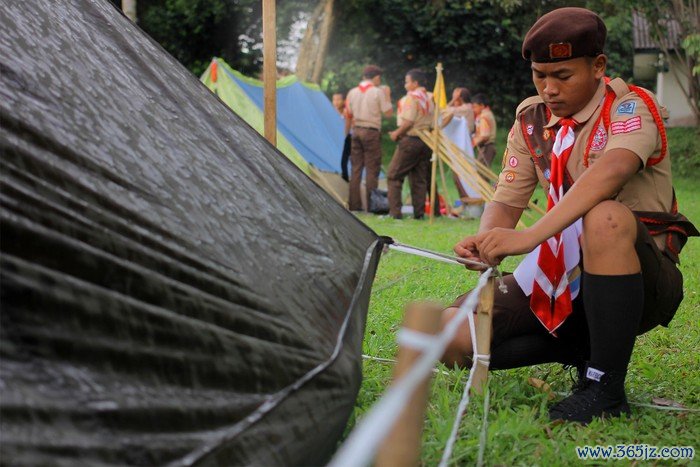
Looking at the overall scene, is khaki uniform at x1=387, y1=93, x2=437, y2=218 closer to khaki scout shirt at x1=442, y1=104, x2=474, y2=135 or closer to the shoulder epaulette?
khaki scout shirt at x1=442, y1=104, x2=474, y2=135

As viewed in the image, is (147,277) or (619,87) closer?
(147,277)

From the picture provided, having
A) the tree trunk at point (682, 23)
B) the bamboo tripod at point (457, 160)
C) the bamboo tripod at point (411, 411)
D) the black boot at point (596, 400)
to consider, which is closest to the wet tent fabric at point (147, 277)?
the bamboo tripod at point (411, 411)

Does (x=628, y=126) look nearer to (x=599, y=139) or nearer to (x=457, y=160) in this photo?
(x=599, y=139)

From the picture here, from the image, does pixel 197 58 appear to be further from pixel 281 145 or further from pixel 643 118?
pixel 643 118

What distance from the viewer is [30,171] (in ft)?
4.83

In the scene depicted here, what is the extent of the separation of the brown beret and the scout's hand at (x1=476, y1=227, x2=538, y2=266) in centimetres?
50

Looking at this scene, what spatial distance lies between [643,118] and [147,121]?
1280mm

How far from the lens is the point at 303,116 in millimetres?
11891

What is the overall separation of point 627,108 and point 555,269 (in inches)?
18.9

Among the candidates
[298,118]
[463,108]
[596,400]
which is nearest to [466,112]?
[463,108]

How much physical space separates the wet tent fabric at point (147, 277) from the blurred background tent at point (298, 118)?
26.1 ft

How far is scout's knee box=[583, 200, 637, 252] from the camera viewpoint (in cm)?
216

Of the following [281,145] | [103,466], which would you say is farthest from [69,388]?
[281,145]

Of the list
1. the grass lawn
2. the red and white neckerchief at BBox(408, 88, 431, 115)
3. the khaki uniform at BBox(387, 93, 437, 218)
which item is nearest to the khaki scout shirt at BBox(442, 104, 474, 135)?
the khaki uniform at BBox(387, 93, 437, 218)
